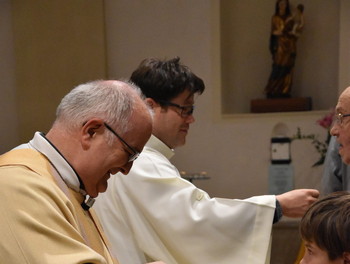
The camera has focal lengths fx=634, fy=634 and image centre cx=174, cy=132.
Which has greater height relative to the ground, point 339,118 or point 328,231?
point 339,118

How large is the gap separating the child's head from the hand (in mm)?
494

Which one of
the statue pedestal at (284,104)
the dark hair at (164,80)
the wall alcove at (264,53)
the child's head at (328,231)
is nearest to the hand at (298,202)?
the child's head at (328,231)

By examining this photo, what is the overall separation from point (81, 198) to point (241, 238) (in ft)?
2.87

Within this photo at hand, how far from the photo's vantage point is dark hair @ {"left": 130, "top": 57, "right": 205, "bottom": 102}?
293 cm

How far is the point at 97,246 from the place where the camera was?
2018 millimetres

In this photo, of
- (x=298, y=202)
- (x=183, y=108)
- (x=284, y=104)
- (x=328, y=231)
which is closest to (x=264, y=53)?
(x=284, y=104)

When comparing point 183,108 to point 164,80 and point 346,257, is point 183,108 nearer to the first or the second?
point 164,80

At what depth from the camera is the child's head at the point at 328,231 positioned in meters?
1.98

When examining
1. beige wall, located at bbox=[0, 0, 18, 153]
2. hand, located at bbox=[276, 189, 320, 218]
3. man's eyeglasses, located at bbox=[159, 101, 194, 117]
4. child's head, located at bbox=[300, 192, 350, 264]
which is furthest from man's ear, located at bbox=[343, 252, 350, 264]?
beige wall, located at bbox=[0, 0, 18, 153]

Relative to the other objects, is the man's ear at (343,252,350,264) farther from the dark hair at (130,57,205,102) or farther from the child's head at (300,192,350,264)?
the dark hair at (130,57,205,102)

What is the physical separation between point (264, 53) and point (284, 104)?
27.7 inches

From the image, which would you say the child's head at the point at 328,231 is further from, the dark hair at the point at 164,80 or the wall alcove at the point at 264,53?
the wall alcove at the point at 264,53

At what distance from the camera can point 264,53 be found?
7312 mm

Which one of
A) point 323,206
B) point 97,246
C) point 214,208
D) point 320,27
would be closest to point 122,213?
point 214,208
